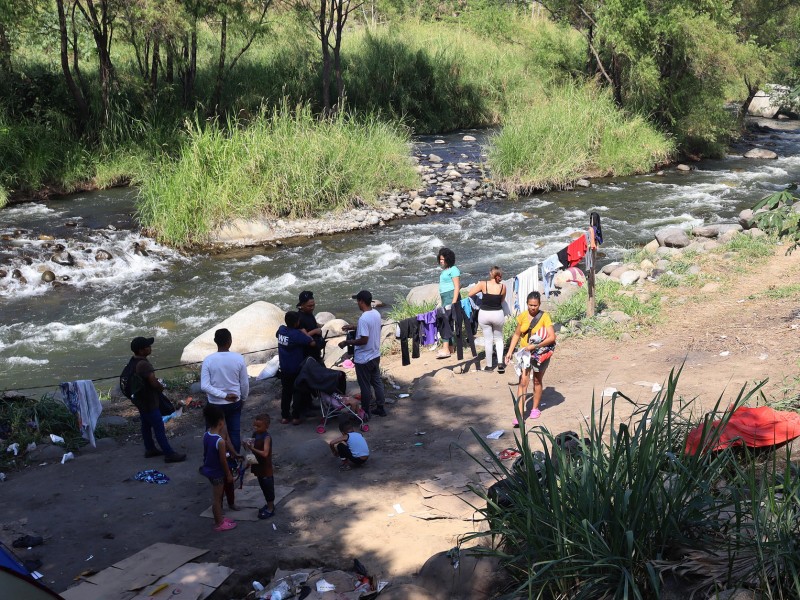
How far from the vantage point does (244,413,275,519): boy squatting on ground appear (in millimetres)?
6766

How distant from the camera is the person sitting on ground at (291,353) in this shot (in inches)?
339

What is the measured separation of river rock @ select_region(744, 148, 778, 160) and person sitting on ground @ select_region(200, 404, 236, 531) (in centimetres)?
2380

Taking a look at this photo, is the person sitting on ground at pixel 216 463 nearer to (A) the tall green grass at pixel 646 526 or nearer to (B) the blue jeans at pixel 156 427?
(B) the blue jeans at pixel 156 427

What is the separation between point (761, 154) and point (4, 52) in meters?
22.4

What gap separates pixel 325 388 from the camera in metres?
8.65

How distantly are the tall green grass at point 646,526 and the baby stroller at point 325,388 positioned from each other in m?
4.05

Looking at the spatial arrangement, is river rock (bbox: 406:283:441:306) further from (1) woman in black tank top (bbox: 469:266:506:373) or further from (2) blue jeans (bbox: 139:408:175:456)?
(2) blue jeans (bbox: 139:408:175:456)

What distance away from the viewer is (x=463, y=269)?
16422mm

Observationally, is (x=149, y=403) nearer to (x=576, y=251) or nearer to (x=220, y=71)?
(x=576, y=251)

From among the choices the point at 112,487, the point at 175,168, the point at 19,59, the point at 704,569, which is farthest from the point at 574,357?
the point at 19,59

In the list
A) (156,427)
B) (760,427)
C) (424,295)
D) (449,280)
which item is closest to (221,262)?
(424,295)

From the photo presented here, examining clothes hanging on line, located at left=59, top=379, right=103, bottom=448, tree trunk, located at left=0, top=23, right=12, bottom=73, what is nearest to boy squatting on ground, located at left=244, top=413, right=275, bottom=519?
clothes hanging on line, located at left=59, top=379, right=103, bottom=448

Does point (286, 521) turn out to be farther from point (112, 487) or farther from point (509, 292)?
point (509, 292)

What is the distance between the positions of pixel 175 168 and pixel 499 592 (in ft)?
52.0
